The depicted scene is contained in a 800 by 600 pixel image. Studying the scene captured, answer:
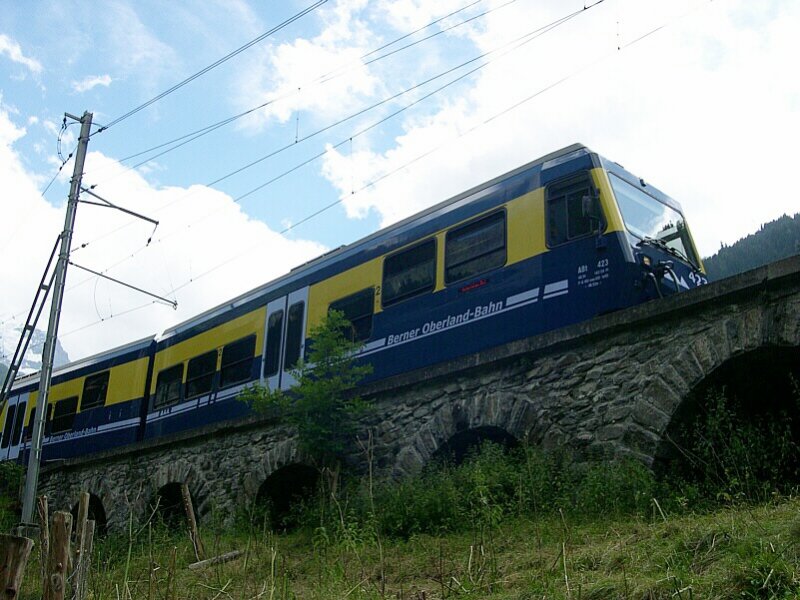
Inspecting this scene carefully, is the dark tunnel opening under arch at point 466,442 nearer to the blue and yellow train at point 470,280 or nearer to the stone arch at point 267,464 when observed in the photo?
the blue and yellow train at point 470,280

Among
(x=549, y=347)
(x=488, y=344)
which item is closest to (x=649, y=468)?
(x=549, y=347)

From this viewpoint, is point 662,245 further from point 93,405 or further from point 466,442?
point 93,405

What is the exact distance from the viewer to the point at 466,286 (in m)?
9.78

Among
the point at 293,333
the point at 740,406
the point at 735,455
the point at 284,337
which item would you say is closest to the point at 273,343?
the point at 284,337

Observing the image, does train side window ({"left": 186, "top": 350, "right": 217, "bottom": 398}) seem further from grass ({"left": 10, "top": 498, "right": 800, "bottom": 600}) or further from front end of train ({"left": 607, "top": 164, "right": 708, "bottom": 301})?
front end of train ({"left": 607, "top": 164, "right": 708, "bottom": 301})

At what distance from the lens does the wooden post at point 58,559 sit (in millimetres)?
4535

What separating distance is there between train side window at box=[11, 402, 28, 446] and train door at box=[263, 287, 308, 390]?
9.36m

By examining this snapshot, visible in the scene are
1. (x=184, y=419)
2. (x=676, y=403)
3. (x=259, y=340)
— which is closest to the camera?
(x=676, y=403)

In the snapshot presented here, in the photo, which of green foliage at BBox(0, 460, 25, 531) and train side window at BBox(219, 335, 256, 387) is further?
green foliage at BBox(0, 460, 25, 531)

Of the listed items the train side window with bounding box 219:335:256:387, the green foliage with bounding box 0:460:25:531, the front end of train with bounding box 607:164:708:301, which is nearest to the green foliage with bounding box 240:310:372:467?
the train side window with bounding box 219:335:256:387

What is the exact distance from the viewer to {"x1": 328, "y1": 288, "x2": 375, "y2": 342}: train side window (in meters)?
11.0

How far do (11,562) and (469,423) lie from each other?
569cm

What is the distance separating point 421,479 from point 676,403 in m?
2.95

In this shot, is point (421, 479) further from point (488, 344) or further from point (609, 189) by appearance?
point (609, 189)
